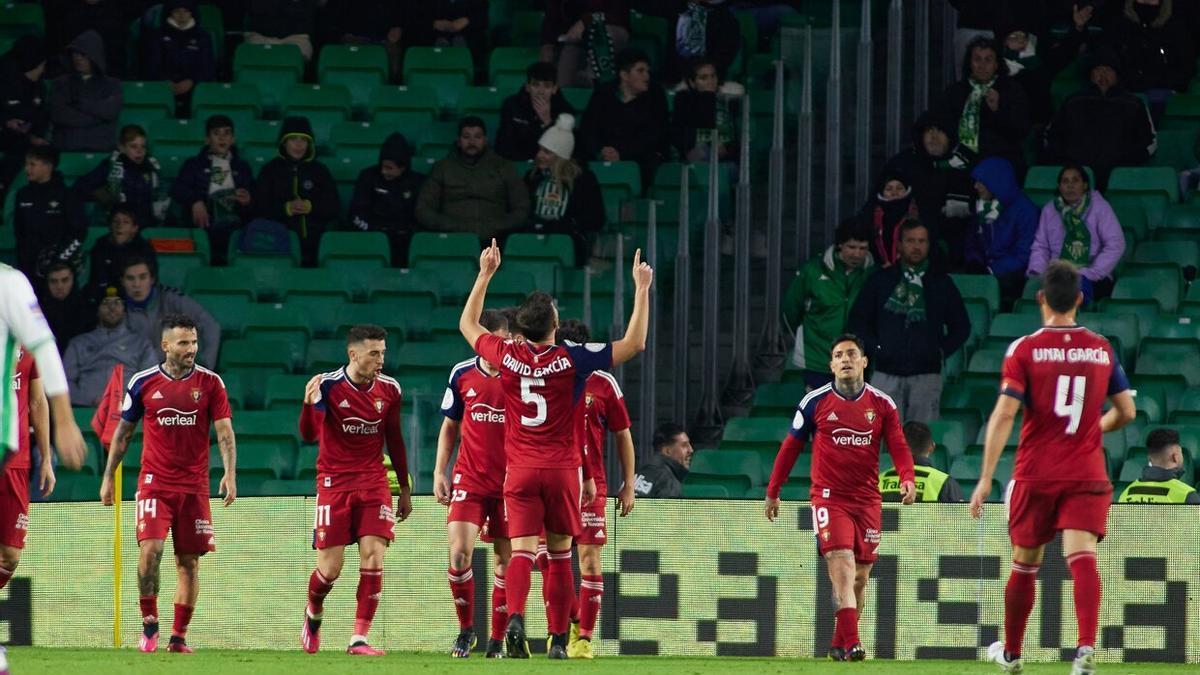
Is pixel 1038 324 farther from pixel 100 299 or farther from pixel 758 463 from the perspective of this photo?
pixel 100 299

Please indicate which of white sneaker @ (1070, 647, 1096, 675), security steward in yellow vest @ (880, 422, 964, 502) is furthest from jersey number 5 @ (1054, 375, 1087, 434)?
security steward in yellow vest @ (880, 422, 964, 502)

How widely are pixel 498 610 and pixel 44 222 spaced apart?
721 centimetres

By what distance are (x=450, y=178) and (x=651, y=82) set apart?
195 centimetres

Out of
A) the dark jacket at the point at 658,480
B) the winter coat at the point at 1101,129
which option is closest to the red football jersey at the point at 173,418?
the dark jacket at the point at 658,480

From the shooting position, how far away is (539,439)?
1155cm

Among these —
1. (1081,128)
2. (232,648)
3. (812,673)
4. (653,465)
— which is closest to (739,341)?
(653,465)

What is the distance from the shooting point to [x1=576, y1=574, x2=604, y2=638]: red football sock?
42.1ft

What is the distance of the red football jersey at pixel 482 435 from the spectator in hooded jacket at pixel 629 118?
6.18m

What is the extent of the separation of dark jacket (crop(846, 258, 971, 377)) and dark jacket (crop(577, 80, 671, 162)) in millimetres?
3089

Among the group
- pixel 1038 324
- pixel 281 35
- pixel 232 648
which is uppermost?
pixel 281 35

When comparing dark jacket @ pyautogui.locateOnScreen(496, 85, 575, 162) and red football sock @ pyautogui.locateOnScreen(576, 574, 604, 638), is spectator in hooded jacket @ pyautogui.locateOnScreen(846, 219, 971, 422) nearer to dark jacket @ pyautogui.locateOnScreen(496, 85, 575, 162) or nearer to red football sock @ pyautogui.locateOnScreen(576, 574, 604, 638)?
dark jacket @ pyautogui.locateOnScreen(496, 85, 575, 162)

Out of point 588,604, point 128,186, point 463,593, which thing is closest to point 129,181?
point 128,186

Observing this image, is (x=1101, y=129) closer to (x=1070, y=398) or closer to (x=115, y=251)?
(x=115, y=251)

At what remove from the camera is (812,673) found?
1092 centimetres
